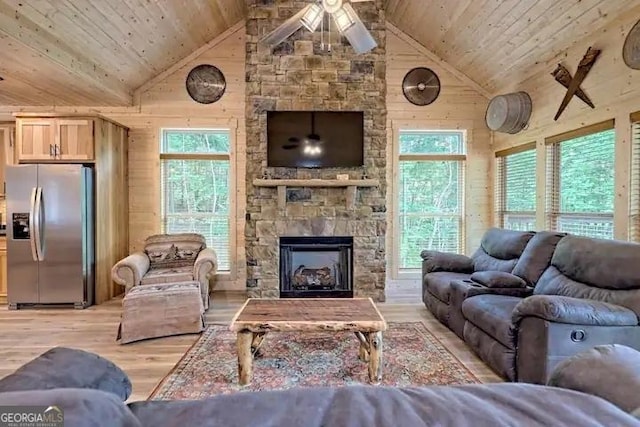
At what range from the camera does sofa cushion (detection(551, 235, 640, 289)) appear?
9.66 feet

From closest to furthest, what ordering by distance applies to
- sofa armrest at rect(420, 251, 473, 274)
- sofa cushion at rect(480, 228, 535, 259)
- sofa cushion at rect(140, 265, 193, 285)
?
sofa cushion at rect(480, 228, 535, 259), sofa cushion at rect(140, 265, 193, 285), sofa armrest at rect(420, 251, 473, 274)

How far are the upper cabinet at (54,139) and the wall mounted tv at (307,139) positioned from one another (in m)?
2.24

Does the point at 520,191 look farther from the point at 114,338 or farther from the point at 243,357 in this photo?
the point at 114,338

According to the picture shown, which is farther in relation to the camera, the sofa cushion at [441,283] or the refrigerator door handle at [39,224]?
the refrigerator door handle at [39,224]

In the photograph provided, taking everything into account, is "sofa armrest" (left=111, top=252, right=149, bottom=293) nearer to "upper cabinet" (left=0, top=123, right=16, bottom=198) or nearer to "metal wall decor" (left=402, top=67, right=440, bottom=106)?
"upper cabinet" (left=0, top=123, right=16, bottom=198)

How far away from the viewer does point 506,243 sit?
180 inches

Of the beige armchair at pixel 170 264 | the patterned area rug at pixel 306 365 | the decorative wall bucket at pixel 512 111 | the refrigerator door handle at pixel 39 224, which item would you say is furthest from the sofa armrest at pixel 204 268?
the decorative wall bucket at pixel 512 111

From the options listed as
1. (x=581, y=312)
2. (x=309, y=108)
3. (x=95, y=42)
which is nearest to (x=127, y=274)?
(x=95, y=42)

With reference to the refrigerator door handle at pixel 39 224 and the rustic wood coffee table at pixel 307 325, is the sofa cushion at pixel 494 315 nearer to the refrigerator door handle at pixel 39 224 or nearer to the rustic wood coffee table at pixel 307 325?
the rustic wood coffee table at pixel 307 325

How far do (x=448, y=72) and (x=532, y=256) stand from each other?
3363 mm

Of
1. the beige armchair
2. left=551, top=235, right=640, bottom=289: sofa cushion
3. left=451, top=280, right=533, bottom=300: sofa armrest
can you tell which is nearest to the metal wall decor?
left=451, top=280, right=533, bottom=300: sofa armrest

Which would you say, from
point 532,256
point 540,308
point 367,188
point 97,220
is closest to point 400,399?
point 540,308

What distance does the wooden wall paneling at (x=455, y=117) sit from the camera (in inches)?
246

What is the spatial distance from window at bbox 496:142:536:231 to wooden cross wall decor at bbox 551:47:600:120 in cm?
84
